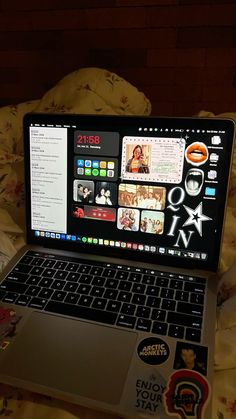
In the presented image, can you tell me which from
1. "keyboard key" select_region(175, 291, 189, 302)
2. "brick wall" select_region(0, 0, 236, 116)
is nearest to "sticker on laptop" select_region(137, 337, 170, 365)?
"keyboard key" select_region(175, 291, 189, 302)

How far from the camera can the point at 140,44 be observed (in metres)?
1.25

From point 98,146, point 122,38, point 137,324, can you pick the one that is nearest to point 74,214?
point 98,146

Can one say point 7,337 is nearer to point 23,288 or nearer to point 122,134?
point 23,288

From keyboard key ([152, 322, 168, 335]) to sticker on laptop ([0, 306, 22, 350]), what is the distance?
0.76ft

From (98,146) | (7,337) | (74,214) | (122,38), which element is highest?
(122,38)

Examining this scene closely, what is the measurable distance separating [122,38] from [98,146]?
2.51 ft

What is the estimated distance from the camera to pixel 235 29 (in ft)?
3.79

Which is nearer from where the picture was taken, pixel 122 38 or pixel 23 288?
pixel 23 288

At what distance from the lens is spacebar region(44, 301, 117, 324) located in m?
0.57

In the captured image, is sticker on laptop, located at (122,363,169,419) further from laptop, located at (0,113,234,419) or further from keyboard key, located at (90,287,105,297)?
keyboard key, located at (90,287,105,297)

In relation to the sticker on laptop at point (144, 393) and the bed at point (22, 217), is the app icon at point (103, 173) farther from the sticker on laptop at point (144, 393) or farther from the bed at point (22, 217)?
the sticker on laptop at point (144, 393)

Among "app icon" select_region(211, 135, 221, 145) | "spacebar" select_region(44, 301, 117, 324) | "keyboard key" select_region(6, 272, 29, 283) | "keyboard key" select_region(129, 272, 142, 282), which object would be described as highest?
"app icon" select_region(211, 135, 221, 145)

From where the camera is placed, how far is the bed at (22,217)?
47 centimetres

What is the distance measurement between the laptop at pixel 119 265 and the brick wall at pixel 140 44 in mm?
722
